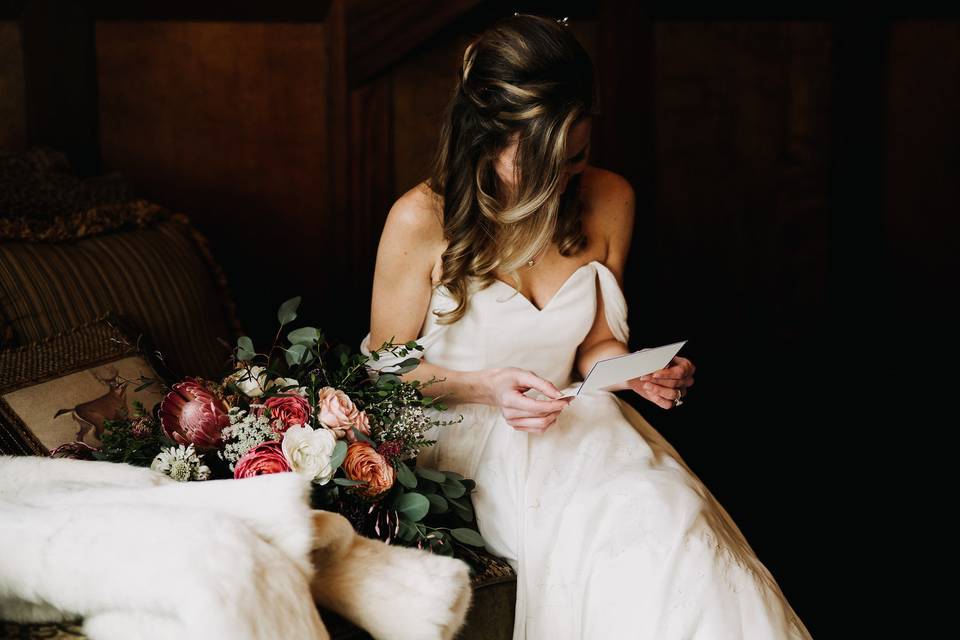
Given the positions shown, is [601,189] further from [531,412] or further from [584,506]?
[584,506]

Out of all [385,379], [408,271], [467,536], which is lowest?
[467,536]

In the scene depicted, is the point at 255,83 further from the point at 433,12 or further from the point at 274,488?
the point at 274,488

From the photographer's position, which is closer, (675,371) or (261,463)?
(261,463)

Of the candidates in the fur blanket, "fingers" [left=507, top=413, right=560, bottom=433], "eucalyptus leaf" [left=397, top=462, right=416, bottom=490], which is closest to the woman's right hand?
"fingers" [left=507, top=413, right=560, bottom=433]

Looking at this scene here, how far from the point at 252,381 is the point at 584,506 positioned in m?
0.60

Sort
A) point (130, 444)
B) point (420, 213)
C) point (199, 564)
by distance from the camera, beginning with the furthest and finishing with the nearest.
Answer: point (420, 213)
point (130, 444)
point (199, 564)

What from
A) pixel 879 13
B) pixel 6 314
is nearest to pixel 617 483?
pixel 6 314

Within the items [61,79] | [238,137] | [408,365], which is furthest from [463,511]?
[61,79]

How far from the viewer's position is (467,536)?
5.24 feet

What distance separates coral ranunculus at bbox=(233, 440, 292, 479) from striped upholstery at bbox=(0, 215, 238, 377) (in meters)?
0.58

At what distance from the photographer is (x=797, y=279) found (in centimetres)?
320

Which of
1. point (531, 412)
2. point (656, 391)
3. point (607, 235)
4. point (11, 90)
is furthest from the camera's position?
point (11, 90)

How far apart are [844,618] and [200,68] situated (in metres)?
2.28

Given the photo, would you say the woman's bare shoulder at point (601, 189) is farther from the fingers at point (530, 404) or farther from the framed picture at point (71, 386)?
the framed picture at point (71, 386)
